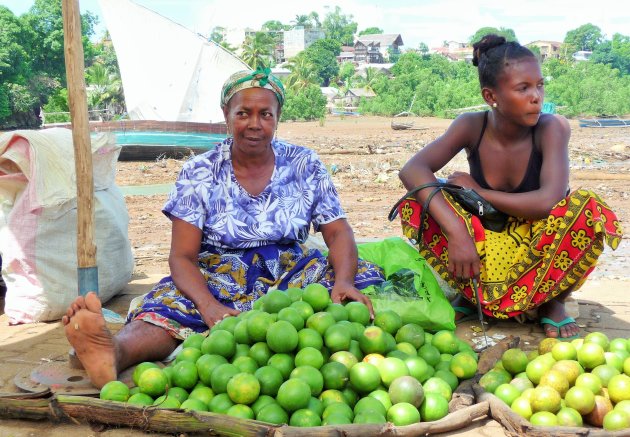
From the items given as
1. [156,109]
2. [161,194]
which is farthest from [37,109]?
[161,194]

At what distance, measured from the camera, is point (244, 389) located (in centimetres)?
209

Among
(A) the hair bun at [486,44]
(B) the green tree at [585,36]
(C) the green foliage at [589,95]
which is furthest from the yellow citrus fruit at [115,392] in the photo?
(B) the green tree at [585,36]

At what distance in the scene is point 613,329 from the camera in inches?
132

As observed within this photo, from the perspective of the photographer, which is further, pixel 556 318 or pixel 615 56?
pixel 615 56

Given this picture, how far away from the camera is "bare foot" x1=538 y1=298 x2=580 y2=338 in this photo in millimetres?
3129

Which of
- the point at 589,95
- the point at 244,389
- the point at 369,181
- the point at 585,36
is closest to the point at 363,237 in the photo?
the point at 244,389

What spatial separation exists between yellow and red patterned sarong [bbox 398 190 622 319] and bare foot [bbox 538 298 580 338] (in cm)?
14

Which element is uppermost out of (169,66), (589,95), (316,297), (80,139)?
(169,66)

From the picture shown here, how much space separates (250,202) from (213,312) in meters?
0.58

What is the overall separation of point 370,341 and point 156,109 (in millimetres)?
20071

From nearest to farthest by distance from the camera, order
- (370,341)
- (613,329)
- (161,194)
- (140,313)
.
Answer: (370,341) < (140,313) < (613,329) < (161,194)

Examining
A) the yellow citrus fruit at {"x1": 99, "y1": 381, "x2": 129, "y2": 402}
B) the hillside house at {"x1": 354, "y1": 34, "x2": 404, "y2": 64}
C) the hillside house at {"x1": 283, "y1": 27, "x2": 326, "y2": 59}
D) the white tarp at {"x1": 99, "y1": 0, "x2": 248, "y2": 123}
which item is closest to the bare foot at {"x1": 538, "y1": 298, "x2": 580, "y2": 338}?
the yellow citrus fruit at {"x1": 99, "y1": 381, "x2": 129, "y2": 402}

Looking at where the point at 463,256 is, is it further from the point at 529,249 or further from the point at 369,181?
the point at 369,181

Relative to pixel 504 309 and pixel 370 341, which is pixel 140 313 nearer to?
pixel 370 341
